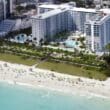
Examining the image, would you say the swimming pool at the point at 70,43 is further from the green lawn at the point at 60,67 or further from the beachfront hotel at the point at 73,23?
the green lawn at the point at 60,67

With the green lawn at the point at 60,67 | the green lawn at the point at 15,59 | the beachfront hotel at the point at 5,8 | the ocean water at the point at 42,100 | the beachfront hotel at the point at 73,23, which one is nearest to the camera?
the ocean water at the point at 42,100

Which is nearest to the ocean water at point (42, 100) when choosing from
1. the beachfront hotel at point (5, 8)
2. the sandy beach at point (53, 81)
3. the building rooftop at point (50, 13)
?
the sandy beach at point (53, 81)

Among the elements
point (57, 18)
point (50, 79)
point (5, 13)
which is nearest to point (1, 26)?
point (5, 13)

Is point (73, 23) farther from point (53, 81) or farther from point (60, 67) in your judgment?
point (53, 81)

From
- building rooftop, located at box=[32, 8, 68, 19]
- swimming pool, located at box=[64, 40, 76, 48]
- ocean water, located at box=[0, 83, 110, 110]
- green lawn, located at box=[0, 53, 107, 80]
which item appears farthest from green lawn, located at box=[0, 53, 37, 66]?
building rooftop, located at box=[32, 8, 68, 19]

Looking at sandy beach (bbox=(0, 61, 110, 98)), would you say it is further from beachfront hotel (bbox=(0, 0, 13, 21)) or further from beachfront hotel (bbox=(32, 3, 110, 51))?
beachfront hotel (bbox=(0, 0, 13, 21))

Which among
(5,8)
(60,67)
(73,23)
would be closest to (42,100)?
(60,67)
